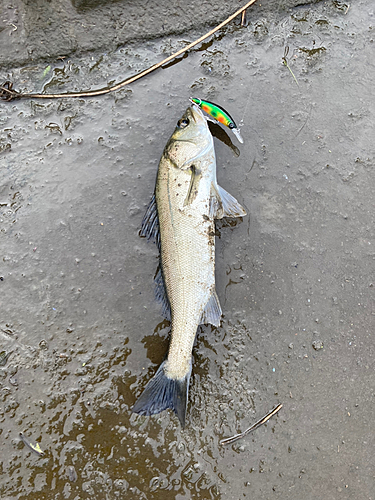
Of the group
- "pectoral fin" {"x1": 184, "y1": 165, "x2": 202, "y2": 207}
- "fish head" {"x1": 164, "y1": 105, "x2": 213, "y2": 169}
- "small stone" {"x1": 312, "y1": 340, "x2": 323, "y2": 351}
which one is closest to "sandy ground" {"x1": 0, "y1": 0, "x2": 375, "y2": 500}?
"small stone" {"x1": 312, "y1": 340, "x2": 323, "y2": 351}

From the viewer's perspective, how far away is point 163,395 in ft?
8.36

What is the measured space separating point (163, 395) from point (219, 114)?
239cm

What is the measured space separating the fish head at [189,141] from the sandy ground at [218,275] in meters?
0.30

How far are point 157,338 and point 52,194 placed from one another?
163 cm

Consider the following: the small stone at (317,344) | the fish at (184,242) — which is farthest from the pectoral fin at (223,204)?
the small stone at (317,344)

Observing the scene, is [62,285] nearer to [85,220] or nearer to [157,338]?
[85,220]

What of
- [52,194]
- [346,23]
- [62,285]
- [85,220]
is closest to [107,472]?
[62,285]

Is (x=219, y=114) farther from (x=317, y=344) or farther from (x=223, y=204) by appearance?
(x=317, y=344)

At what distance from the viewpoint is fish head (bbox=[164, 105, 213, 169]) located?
112 inches

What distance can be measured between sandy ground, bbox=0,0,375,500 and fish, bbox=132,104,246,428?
0.63 ft

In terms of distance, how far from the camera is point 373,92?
3.32 metres

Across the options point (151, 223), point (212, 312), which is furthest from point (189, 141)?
point (212, 312)

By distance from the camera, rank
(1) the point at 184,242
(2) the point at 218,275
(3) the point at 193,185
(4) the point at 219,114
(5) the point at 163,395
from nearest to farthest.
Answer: (5) the point at 163,395
(1) the point at 184,242
(3) the point at 193,185
(2) the point at 218,275
(4) the point at 219,114

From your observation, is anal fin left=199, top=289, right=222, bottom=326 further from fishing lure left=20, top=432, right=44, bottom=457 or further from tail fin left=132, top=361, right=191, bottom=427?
fishing lure left=20, top=432, right=44, bottom=457
